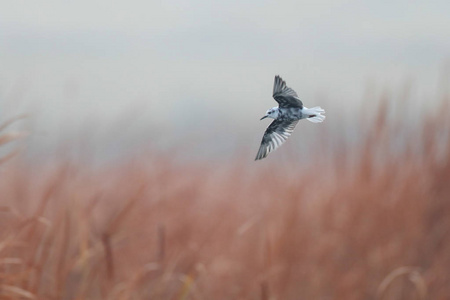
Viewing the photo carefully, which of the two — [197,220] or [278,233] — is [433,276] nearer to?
[278,233]

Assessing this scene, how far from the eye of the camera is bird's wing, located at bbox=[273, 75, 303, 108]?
1.26 feet

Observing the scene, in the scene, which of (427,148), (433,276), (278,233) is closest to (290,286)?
(278,233)

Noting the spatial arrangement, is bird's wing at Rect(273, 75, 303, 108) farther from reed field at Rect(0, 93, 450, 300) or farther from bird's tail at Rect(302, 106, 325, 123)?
reed field at Rect(0, 93, 450, 300)

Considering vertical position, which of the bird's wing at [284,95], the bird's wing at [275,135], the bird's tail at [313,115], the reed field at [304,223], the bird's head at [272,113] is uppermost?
the bird's wing at [284,95]

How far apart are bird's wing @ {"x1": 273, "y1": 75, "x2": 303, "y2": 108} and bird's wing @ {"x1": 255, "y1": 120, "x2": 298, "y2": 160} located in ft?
0.04

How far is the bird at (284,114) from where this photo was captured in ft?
1.26

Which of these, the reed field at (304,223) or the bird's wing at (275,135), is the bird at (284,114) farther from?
the reed field at (304,223)

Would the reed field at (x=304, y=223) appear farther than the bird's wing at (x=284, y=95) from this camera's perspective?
Yes

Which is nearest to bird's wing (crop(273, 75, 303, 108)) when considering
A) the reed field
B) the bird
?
the bird

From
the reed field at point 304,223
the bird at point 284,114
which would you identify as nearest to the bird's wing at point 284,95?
the bird at point 284,114

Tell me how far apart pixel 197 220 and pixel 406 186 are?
90cm

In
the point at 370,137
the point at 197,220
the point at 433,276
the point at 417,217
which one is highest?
the point at 370,137

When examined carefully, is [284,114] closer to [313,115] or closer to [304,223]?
[313,115]

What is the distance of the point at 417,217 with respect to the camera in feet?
8.35
